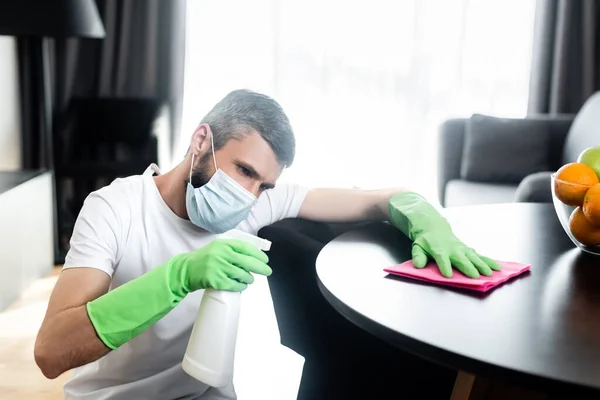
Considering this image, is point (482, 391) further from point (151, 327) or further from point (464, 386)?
point (151, 327)

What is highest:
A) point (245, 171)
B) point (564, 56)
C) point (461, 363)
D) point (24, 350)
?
point (564, 56)

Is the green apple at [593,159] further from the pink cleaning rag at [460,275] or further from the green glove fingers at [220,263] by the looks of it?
the green glove fingers at [220,263]

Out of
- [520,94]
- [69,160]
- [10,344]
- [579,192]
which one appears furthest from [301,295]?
[520,94]

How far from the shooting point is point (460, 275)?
1240 millimetres

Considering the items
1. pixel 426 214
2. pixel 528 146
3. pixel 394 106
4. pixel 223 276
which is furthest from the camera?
pixel 394 106

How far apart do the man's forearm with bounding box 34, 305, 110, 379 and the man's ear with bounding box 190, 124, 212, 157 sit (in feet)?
1.37

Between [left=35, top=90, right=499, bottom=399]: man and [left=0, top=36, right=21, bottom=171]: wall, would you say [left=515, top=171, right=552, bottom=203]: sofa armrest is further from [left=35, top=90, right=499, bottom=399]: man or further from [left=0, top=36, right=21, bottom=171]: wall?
[left=0, top=36, right=21, bottom=171]: wall

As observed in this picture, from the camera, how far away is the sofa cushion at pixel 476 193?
3318 millimetres

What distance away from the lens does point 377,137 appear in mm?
4312

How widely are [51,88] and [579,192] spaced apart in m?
3.27

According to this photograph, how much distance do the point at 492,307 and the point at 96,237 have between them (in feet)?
2.37

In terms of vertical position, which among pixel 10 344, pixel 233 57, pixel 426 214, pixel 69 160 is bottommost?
pixel 10 344

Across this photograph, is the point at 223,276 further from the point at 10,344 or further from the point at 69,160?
the point at 69,160

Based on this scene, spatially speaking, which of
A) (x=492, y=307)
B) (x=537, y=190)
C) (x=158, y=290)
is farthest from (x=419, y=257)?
(x=537, y=190)
